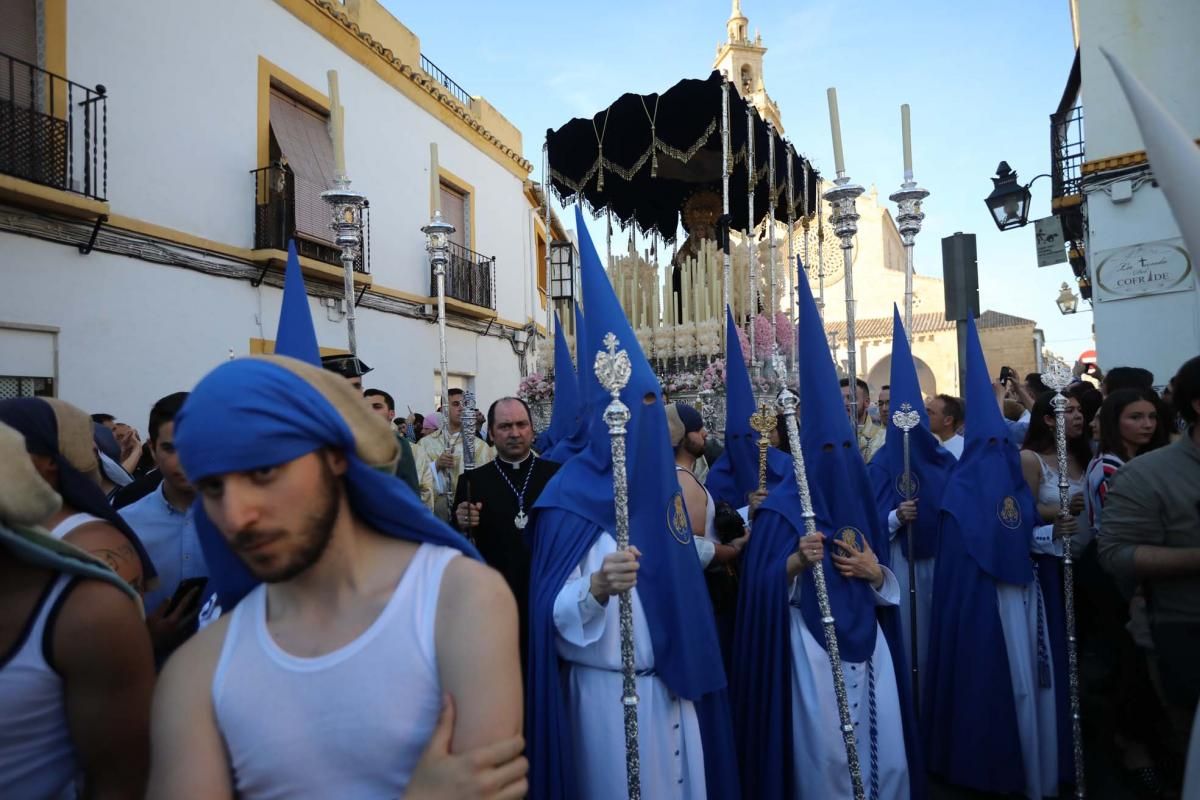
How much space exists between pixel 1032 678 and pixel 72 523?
4031 millimetres

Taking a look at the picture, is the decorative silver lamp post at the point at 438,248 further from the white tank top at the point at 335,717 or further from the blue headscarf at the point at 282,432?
the white tank top at the point at 335,717

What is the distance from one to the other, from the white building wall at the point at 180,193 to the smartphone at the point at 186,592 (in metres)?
6.47

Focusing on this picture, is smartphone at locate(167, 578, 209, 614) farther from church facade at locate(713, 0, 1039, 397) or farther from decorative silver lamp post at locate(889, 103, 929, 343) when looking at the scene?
church facade at locate(713, 0, 1039, 397)

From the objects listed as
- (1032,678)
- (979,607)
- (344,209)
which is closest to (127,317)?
(344,209)

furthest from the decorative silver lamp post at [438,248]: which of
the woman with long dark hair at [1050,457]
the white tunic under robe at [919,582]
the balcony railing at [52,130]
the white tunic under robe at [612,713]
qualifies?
the balcony railing at [52,130]

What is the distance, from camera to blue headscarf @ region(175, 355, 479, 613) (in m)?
1.14

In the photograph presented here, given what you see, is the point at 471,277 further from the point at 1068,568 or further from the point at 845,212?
the point at 1068,568

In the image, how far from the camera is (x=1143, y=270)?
8922mm

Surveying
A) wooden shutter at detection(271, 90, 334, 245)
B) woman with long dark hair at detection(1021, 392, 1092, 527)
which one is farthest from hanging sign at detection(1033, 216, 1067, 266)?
wooden shutter at detection(271, 90, 334, 245)

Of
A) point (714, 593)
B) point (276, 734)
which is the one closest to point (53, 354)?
point (714, 593)

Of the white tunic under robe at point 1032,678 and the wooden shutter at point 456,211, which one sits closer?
the white tunic under robe at point 1032,678

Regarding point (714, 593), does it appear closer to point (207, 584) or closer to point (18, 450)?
point (207, 584)

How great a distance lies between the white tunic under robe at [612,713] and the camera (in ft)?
8.04

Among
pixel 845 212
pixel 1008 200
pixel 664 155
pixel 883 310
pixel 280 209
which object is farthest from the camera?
pixel 883 310
